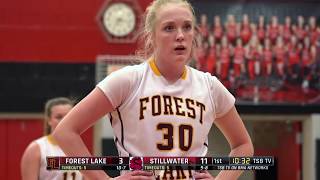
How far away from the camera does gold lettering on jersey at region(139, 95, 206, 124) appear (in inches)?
88.4

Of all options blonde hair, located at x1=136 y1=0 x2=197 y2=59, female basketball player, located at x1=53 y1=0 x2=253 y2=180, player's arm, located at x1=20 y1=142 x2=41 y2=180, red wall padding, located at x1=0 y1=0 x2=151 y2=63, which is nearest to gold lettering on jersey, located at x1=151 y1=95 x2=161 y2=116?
female basketball player, located at x1=53 y1=0 x2=253 y2=180

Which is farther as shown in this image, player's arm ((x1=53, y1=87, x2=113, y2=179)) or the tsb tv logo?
player's arm ((x1=53, y1=87, x2=113, y2=179))

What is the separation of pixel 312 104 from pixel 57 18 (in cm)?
385

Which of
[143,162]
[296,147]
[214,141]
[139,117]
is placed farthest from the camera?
[296,147]

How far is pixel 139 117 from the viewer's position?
225 cm

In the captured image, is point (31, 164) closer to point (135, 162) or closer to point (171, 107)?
point (171, 107)

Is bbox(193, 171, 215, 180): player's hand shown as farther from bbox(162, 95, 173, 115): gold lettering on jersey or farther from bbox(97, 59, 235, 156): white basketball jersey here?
bbox(162, 95, 173, 115): gold lettering on jersey

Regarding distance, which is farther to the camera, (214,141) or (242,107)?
(242,107)

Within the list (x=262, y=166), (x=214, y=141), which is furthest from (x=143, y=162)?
(x=214, y=141)

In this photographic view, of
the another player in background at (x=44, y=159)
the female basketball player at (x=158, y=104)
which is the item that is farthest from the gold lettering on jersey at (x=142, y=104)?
the another player in background at (x=44, y=159)

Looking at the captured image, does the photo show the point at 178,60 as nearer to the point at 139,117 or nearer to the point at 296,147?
the point at 139,117

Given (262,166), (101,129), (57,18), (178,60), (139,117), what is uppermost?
(57,18)
